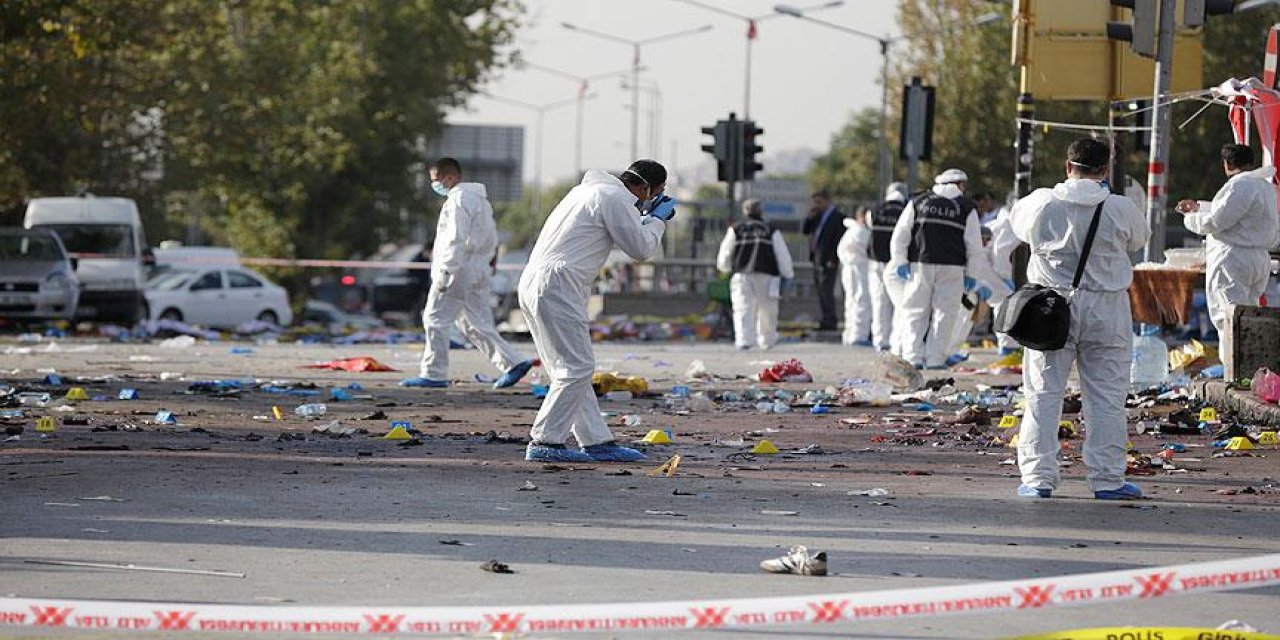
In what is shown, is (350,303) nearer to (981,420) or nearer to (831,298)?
(831,298)

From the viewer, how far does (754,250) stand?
2702 centimetres

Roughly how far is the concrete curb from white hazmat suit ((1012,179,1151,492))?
13.9 feet

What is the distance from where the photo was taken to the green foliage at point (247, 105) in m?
38.4

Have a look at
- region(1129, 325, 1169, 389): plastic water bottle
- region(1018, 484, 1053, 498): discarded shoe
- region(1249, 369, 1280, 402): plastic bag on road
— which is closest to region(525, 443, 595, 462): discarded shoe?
region(1018, 484, 1053, 498): discarded shoe

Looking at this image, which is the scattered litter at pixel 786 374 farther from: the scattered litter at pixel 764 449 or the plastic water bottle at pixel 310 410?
the scattered litter at pixel 764 449

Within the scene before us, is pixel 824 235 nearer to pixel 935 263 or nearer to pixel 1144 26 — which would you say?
pixel 935 263

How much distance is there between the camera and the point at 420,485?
11578mm

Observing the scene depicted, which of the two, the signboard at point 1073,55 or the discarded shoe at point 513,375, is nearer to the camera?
the discarded shoe at point 513,375

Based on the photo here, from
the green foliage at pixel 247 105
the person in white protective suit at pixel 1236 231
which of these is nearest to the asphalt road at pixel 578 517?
the person in white protective suit at pixel 1236 231

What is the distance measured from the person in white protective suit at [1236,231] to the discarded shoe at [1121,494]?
6011 mm

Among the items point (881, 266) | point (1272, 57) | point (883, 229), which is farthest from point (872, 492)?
point (881, 266)

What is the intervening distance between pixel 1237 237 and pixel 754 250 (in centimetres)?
973

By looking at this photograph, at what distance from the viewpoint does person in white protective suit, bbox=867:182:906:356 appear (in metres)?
26.4

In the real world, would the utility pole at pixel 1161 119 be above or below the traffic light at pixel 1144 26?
below
